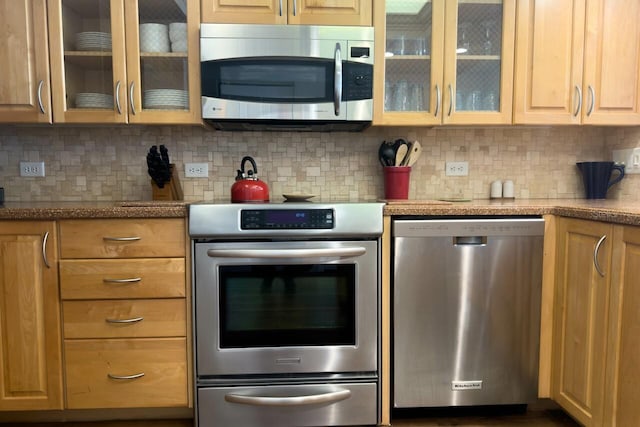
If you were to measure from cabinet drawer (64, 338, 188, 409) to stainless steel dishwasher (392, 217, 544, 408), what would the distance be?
89 centimetres

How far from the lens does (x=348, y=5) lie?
183cm

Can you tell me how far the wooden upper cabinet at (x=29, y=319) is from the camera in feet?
5.15

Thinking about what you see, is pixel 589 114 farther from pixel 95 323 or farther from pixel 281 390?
pixel 95 323

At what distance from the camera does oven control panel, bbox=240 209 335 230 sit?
1581mm

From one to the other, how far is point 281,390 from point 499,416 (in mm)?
966

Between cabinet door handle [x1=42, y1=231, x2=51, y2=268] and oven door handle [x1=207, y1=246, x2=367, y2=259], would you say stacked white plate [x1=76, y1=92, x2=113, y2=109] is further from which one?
oven door handle [x1=207, y1=246, x2=367, y2=259]

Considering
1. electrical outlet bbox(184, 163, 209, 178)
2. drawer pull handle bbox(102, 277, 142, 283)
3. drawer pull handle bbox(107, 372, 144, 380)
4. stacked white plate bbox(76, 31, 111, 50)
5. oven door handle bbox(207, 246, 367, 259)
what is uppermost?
stacked white plate bbox(76, 31, 111, 50)

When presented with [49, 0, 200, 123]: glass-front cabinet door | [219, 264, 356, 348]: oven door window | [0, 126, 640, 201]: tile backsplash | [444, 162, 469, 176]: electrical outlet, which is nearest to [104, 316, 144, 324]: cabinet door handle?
[219, 264, 356, 348]: oven door window

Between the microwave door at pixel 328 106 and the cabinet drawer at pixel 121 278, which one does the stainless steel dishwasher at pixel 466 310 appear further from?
the cabinet drawer at pixel 121 278

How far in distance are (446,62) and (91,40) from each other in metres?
1.60

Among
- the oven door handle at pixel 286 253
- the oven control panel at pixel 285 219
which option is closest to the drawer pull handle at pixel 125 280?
the oven door handle at pixel 286 253

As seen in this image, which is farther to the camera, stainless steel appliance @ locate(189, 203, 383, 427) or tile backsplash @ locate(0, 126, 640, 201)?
tile backsplash @ locate(0, 126, 640, 201)

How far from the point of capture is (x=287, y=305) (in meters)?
1.66

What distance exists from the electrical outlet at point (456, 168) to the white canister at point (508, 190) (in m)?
0.21
